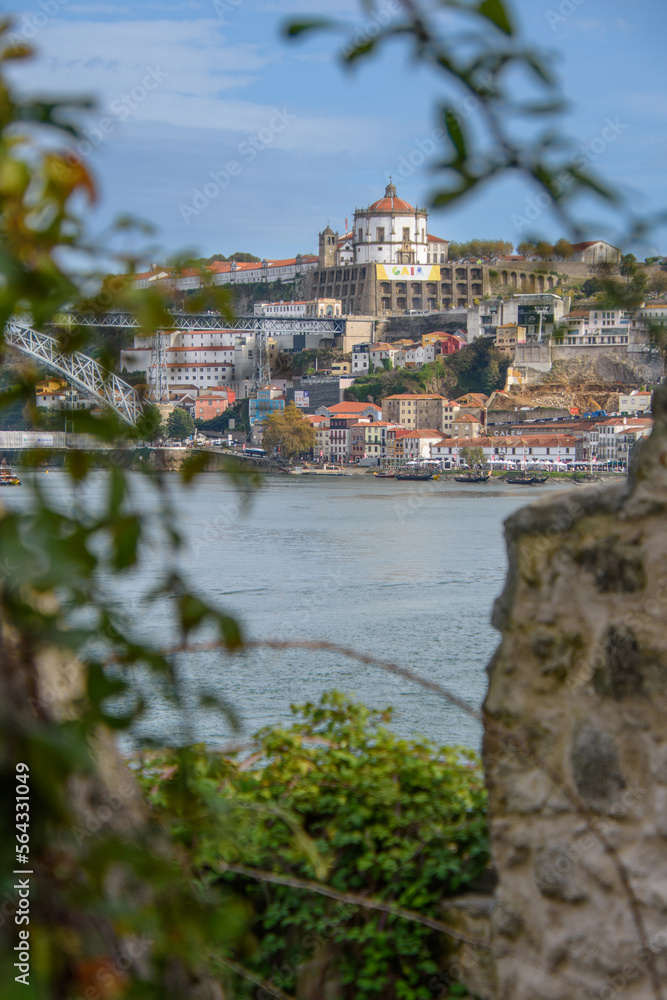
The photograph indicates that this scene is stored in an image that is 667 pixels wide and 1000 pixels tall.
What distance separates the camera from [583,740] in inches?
50.6

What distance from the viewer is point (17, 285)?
39cm

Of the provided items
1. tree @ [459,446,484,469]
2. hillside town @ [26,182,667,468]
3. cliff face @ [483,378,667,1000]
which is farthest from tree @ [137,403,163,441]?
tree @ [459,446,484,469]

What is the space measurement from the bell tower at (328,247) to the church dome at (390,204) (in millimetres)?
2969

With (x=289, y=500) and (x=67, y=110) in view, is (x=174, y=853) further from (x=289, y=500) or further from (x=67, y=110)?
(x=289, y=500)

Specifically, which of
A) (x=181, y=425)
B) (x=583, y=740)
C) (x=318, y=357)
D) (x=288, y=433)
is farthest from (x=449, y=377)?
(x=583, y=740)

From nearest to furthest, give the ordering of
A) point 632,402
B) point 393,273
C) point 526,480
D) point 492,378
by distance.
Result: 1. point 526,480
2. point 632,402
3. point 492,378
4. point 393,273

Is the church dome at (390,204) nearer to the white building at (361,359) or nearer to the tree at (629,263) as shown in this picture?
the white building at (361,359)

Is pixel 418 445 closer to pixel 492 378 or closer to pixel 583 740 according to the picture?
pixel 492 378

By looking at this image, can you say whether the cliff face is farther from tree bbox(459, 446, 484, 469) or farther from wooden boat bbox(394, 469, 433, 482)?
tree bbox(459, 446, 484, 469)

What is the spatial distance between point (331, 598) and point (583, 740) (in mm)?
8572

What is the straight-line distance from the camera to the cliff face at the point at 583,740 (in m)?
1.23

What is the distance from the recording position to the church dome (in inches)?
1914

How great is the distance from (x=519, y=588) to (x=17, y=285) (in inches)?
42.1

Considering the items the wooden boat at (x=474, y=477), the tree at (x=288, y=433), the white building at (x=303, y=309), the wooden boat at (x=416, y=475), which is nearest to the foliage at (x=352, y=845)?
the wooden boat at (x=474, y=477)
